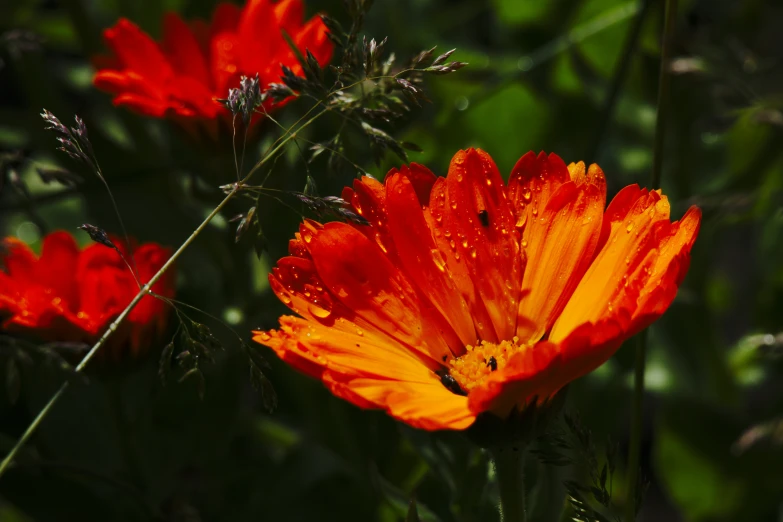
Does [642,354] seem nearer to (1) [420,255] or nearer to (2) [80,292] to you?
(1) [420,255]

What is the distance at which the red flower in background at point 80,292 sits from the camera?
3.31 feet

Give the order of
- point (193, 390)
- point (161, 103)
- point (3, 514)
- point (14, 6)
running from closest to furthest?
1. point (161, 103)
2. point (193, 390)
3. point (3, 514)
4. point (14, 6)

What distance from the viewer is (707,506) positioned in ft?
5.52

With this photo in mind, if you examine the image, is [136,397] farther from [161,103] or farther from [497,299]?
[497,299]

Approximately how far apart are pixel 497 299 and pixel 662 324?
1.02 metres

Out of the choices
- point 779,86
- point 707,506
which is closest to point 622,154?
point 779,86

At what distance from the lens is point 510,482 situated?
30.8 inches

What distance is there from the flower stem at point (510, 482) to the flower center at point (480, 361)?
82mm

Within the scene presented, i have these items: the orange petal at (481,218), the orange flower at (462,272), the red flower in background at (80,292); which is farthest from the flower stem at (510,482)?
the red flower in background at (80,292)

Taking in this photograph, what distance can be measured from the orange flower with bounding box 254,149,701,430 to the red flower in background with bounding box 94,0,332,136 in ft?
0.84

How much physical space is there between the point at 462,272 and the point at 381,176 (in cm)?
34

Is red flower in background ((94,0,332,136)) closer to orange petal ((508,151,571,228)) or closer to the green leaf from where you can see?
orange petal ((508,151,571,228))

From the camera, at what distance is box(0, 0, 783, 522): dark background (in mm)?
1229

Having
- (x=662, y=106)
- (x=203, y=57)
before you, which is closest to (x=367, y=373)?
(x=662, y=106)
